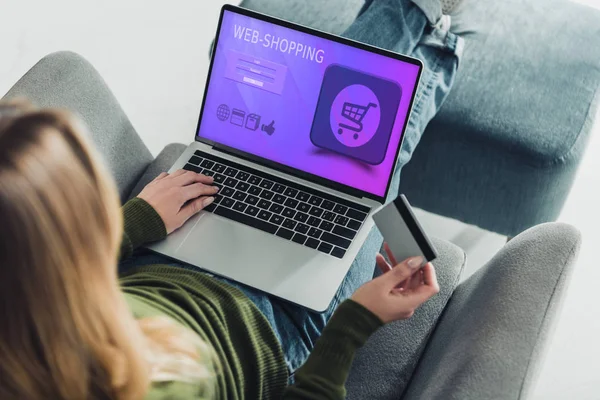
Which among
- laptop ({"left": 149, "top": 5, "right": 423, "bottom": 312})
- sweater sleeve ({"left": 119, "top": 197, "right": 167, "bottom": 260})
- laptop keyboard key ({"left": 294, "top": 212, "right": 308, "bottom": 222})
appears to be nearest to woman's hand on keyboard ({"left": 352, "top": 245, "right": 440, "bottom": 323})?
laptop ({"left": 149, "top": 5, "right": 423, "bottom": 312})

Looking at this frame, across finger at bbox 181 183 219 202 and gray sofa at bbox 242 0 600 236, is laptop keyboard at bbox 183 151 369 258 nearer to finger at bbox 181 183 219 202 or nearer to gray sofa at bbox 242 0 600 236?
finger at bbox 181 183 219 202

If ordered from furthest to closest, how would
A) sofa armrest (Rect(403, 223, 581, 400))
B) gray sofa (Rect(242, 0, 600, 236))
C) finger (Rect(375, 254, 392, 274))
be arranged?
gray sofa (Rect(242, 0, 600, 236)), finger (Rect(375, 254, 392, 274)), sofa armrest (Rect(403, 223, 581, 400))

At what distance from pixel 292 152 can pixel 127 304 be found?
51 centimetres

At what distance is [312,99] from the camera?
122 cm

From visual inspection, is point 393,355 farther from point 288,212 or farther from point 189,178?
point 189,178

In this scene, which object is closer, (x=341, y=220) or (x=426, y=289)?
(x=426, y=289)

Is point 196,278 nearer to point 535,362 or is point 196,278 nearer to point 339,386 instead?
point 339,386

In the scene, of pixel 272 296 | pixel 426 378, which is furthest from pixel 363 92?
pixel 426 378

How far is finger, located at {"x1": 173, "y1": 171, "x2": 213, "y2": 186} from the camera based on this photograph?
1.20 metres

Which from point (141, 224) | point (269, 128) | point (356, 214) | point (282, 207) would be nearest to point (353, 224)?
point (356, 214)

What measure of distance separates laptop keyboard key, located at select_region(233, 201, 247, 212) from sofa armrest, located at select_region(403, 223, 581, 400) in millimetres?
395

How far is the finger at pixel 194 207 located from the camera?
1.19 meters

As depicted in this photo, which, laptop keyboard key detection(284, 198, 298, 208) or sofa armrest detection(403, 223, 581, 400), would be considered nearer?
sofa armrest detection(403, 223, 581, 400)

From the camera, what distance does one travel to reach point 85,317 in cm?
69
